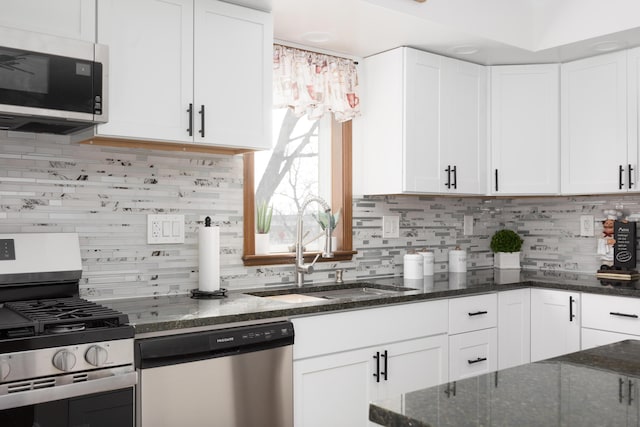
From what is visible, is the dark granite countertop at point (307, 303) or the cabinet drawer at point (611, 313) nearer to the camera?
the dark granite countertop at point (307, 303)

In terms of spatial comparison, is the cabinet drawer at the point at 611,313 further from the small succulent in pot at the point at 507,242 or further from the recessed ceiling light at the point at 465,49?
the recessed ceiling light at the point at 465,49

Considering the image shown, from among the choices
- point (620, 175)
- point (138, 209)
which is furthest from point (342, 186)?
point (620, 175)

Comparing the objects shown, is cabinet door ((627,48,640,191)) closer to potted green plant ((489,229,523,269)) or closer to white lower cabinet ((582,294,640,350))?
white lower cabinet ((582,294,640,350))

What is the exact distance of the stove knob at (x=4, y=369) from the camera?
1675 mm

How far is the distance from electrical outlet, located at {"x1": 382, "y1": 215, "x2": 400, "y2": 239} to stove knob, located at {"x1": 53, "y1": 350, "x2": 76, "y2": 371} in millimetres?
2178

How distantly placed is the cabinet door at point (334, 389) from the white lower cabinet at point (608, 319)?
1.28m

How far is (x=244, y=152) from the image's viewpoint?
286 centimetres

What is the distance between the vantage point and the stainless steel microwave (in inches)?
78.9

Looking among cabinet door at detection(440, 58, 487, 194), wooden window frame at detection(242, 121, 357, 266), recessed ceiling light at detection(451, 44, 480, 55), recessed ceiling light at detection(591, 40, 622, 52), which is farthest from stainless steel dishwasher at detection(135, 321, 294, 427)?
recessed ceiling light at detection(591, 40, 622, 52)

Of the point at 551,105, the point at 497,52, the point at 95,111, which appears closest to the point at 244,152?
the point at 95,111

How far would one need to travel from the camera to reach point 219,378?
7.11 ft

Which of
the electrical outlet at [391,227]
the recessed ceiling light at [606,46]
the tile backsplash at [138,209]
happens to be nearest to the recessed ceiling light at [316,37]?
the tile backsplash at [138,209]

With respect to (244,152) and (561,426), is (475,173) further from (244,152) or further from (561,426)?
(561,426)

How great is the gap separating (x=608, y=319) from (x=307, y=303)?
5.45 ft
